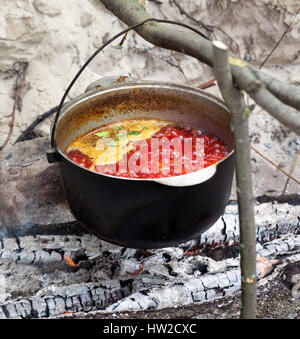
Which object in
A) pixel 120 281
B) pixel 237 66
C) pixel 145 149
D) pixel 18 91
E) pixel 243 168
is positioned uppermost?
pixel 237 66

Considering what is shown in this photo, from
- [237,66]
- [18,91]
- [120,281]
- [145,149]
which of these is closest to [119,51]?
[18,91]

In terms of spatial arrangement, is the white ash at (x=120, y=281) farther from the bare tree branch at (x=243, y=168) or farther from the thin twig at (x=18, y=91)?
the thin twig at (x=18, y=91)

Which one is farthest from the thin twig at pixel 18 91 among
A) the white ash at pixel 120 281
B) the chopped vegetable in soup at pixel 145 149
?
the white ash at pixel 120 281

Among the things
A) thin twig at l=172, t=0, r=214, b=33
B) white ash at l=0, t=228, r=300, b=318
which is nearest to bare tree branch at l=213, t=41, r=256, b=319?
white ash at l=0, t=228, r=300, b=318

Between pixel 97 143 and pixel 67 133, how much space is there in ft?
0.57

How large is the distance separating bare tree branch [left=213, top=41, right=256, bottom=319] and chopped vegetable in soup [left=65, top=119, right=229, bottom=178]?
585 mm

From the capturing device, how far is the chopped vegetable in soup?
1.81 meters

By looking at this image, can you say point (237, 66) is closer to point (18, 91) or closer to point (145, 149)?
point (145, 149)

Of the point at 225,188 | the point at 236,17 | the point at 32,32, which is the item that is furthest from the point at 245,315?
the point at 236,17

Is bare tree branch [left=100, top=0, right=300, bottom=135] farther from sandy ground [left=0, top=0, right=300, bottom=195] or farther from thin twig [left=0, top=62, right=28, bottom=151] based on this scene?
thin twig [left=0, top=62, right=28, bottom=151]

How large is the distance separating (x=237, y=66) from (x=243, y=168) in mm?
286

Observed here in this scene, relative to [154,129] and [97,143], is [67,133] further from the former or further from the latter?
[154,129]

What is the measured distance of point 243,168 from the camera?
118 cm
